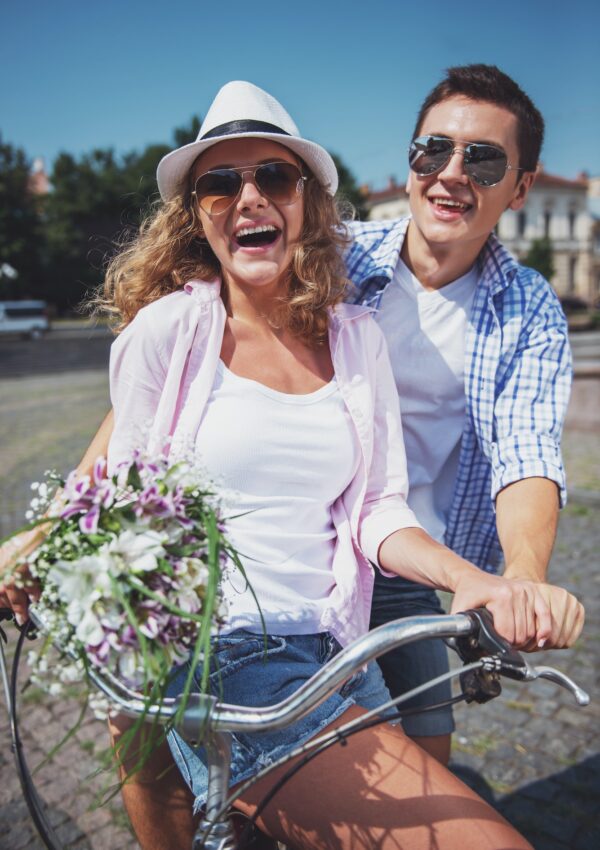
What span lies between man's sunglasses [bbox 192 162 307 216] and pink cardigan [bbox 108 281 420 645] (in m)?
0.25

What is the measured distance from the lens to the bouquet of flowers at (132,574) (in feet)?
3.74

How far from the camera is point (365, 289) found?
2.56 m

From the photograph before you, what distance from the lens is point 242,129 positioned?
2004mm

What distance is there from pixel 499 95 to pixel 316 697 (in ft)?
6.41

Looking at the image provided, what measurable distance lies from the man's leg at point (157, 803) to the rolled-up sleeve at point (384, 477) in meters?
0.72

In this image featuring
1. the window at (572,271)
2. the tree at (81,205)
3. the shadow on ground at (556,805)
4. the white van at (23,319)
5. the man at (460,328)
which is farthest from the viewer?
the window at (572,271)

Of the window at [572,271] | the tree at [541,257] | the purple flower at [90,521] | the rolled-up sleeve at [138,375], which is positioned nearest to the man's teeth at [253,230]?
the rolled-up sleeve at [138,375]

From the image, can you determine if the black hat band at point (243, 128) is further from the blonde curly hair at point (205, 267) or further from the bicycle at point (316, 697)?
the bicycle at point (316, 697)

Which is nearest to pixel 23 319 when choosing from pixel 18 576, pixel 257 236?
pixel 257 236

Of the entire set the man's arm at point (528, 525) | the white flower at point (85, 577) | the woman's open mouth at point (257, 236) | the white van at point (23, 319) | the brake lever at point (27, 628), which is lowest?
the white van at point (23, 319)

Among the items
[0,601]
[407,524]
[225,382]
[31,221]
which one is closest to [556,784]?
[407,524]

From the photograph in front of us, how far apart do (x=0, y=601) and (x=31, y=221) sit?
186ft

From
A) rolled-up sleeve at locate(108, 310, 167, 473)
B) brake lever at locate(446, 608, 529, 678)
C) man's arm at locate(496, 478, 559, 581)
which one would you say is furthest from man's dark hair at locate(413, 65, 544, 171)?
brake lever at locate(446, 608, 529, 678)

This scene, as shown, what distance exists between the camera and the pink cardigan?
6.09 ft
